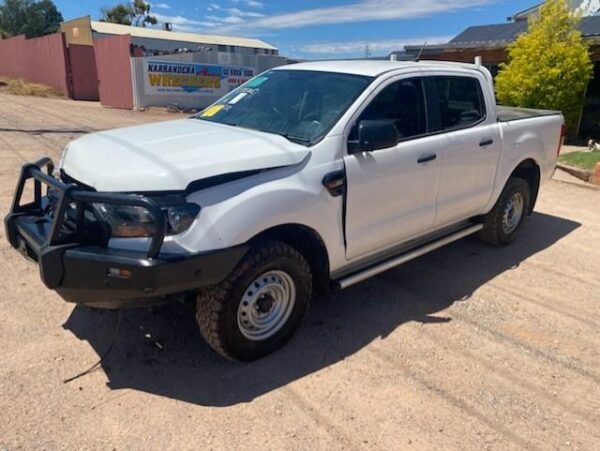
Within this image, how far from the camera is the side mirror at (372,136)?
343cm

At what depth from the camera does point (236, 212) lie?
112 inches

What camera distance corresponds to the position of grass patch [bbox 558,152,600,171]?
9.05m

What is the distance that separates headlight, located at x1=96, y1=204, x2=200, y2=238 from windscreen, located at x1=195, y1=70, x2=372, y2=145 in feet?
3.45

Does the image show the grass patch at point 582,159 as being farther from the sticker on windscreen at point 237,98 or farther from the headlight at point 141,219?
the headlight at point 141,219

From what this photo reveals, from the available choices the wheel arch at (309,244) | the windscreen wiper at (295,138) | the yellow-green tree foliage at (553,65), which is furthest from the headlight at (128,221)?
the yellow-green tree foliage at (553,65)

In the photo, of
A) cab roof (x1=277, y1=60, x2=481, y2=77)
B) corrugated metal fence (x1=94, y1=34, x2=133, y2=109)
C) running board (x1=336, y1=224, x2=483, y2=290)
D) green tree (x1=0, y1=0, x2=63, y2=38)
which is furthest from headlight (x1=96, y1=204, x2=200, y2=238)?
green tree (x1=0, y1=0, x2=63, y2=38)

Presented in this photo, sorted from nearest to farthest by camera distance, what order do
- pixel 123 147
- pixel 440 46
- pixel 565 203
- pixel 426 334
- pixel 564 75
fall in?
pixel 123 147 < pixel 426 334 < pixel 565 203 < pixel 564 75 < pixel 440 46

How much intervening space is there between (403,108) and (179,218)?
86.1 inches

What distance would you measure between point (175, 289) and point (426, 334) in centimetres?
198

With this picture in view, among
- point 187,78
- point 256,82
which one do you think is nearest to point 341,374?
point 256,82

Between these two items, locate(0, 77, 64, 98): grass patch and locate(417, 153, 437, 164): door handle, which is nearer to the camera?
locate(417, 153, 437, 164): door handle

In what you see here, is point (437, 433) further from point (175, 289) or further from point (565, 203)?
point (565, 203)

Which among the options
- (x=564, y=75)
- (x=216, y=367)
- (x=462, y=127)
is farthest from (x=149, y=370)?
(x=564, y=75)

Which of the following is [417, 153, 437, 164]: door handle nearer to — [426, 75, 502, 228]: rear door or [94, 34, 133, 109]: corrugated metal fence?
[426, 75, 502, 228]: rear door
